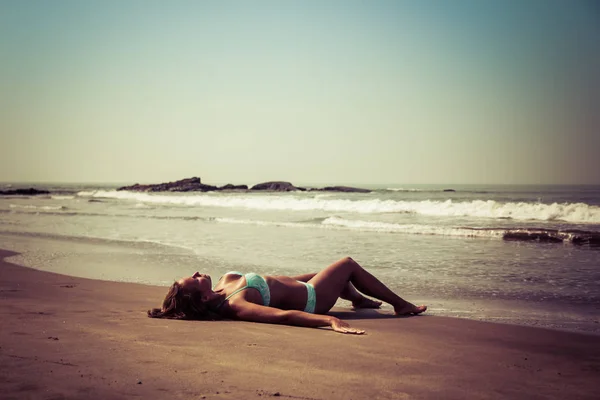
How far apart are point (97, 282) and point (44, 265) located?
2495 millimetres

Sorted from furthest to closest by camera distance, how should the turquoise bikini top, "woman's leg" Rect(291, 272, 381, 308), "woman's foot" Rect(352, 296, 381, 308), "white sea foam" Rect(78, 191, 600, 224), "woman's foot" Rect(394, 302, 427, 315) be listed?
"white sea foam" Rect(78, 191, 600, 224) → "woman's foot" Rect(352, 296, 381, 308) → "woman's leg" Rect(291, 272, 381, 308) → "woman's foot" Rect(394, 302, 427, 315) → the turquoise bikini top

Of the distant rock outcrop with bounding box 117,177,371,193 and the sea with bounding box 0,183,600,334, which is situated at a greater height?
the distant rock outcrop with bounding box 117,177,371,193

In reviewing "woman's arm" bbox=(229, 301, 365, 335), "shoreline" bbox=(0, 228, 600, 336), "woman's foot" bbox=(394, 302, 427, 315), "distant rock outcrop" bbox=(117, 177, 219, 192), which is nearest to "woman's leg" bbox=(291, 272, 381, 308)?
"shoreline" bbox=(0, 228, 600, 336)

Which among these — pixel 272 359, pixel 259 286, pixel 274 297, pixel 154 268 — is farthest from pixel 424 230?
pixel 272 359

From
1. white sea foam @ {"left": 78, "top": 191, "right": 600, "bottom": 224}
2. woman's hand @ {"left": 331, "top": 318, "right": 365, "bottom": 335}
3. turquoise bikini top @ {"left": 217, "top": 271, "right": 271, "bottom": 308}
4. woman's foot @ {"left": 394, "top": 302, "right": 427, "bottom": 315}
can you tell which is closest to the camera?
woman's hand @ {"left": 331, "top": 318, "right": 365, "bottom": 335}

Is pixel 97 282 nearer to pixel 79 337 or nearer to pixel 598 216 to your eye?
pixel 79 337

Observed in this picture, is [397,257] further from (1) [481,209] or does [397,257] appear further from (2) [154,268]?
(1) [481,209]

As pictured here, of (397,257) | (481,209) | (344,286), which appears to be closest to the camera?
(344,286)

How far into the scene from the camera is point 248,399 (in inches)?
108

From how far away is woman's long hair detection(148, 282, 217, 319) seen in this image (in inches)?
196

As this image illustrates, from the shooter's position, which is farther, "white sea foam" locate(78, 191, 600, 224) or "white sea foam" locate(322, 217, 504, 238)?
"white sea foam" locate(78, 191, 600, 224)

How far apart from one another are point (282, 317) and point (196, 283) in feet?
3.02

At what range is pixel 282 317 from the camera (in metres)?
4.96

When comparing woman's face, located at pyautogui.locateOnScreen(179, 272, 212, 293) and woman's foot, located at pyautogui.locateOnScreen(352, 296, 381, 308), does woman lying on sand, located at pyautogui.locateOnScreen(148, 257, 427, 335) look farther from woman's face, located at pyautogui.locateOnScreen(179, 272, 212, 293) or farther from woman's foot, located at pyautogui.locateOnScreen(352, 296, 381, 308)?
woman's foot, located at pyautogui.locateOnScreen(352, 296, 381, 308)
